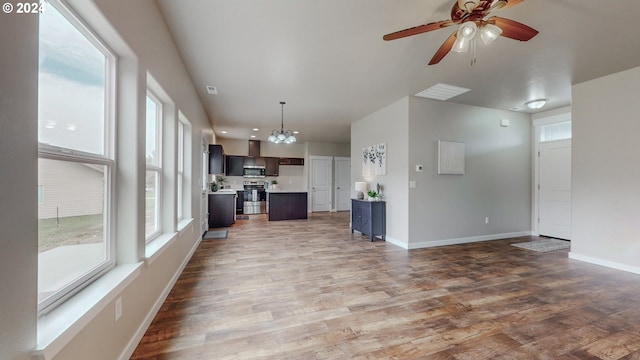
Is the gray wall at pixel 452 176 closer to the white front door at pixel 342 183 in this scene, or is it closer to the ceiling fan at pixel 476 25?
the ceiling fan at pixel 476 25

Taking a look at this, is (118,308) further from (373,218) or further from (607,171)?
(607,171)

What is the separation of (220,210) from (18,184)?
5.64 meters

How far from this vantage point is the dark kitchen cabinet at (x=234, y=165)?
28.5 ft

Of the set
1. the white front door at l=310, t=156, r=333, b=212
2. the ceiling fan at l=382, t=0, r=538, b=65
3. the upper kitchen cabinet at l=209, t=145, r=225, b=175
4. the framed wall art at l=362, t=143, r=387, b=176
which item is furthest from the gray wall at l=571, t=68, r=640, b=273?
the upper kitchen cabinet at l=209, t=145, r=225, b=175

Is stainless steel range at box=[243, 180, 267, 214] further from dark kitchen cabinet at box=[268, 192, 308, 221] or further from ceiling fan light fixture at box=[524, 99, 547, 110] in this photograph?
ceiling fan light fixture at box=[524, 99, 547, 110]

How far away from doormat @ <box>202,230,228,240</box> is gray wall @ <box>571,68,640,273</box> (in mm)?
6083

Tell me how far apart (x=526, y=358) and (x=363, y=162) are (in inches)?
173

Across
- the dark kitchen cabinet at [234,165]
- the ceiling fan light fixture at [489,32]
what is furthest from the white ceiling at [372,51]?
the dark kitchen cabinet at [234,165]

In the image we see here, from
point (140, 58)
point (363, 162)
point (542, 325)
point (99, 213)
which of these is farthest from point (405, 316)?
point (363, 162)

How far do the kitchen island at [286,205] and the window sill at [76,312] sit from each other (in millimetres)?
5619

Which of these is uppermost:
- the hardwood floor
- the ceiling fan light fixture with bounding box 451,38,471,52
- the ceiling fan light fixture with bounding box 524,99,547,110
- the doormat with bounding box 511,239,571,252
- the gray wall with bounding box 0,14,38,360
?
the ceiling fan light fixture with bounding box 524,99,547,110

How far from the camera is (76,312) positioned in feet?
3.84

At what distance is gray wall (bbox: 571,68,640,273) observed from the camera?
10.6ft

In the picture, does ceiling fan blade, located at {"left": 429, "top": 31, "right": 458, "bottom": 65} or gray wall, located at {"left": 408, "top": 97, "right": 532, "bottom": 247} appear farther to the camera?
gray wall, located at {"left": 408, "top": 97, "right": 532, "bottom": 247}
